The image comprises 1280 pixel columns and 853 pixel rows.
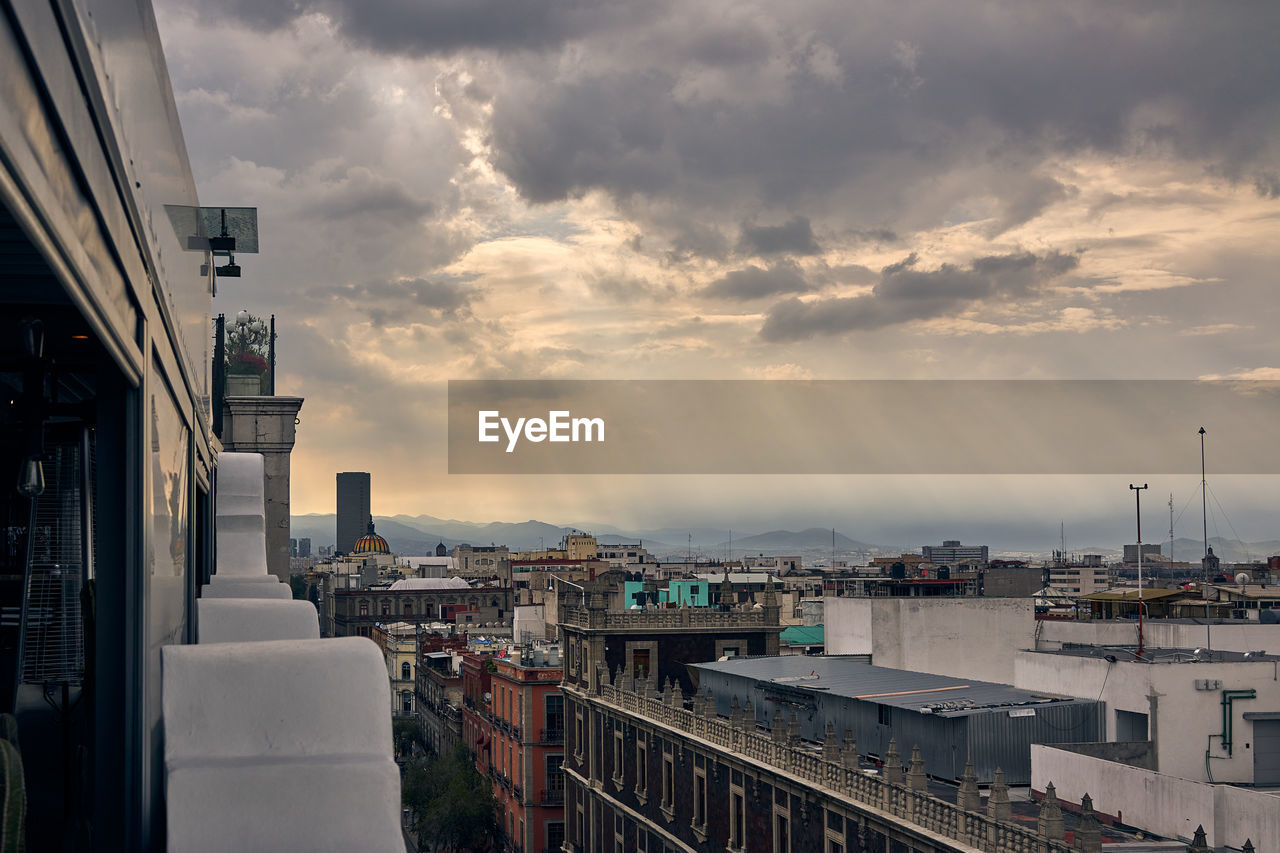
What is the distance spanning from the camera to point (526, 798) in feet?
234

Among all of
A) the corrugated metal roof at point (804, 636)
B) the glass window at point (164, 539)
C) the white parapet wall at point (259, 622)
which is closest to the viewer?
the glass window at point (164, 539)

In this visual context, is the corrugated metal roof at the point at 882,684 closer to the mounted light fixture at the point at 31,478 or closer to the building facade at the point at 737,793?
the building facade at the point at 737,793

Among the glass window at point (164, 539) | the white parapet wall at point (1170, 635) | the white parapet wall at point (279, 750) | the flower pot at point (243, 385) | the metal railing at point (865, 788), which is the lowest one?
the metal railing at point (865, 788)

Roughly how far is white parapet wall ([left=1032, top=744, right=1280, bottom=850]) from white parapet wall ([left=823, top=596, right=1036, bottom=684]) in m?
15.5

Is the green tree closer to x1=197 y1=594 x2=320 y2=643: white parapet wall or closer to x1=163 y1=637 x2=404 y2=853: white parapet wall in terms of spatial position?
x1=197 y1=594 x2=320 y2=643: white parapet wall

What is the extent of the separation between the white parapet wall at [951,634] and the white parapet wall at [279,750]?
150ft

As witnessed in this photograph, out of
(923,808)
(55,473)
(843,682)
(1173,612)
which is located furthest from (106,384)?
(1173,612)

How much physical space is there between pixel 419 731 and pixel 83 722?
10818 cm

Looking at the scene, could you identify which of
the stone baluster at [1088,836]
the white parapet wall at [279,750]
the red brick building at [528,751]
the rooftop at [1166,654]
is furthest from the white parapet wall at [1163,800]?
the red brick building at [528,751]

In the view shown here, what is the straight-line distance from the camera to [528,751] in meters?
71.8

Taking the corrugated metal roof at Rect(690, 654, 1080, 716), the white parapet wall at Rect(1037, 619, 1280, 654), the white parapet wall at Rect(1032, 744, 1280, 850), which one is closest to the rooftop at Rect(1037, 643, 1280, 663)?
the white parapet wall at Rect(1037, 619, 1280, 654)

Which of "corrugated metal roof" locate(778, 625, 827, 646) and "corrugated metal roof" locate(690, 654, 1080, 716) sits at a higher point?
"corrugated metal roof" locate(690, 654, 1080, 716)

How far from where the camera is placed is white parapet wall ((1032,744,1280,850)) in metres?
25.2

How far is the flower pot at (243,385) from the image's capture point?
21.6 metres
